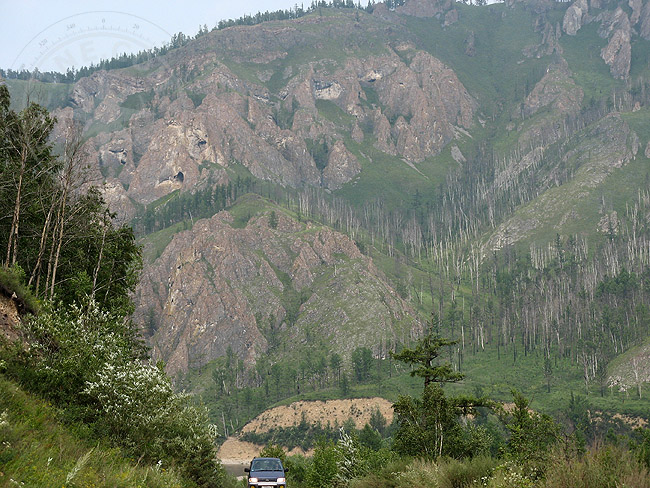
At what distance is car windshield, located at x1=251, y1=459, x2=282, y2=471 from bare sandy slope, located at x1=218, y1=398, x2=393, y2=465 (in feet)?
403

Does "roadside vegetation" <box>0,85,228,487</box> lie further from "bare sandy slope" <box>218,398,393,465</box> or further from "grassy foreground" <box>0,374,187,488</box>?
"bare sandy slope" <box>218,398,393,465</box>

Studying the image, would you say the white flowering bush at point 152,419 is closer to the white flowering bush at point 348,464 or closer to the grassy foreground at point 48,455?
the grassy foreground at point 48,455

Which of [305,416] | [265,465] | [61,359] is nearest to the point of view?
[61,359]

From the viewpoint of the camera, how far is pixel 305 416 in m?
153

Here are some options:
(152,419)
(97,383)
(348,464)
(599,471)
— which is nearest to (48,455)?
(97,383)

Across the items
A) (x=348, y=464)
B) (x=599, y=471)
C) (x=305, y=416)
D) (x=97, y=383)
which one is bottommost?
(x=305, y=416)

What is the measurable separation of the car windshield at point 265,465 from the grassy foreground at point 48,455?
8.48 m

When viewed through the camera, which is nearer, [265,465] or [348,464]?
[265,465]

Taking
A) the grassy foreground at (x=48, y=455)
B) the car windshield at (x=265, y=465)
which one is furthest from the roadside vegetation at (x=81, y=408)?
the car windshield at (x=265, y=465)

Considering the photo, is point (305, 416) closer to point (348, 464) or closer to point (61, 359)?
point (348, 464)

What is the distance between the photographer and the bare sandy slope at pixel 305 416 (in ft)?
480

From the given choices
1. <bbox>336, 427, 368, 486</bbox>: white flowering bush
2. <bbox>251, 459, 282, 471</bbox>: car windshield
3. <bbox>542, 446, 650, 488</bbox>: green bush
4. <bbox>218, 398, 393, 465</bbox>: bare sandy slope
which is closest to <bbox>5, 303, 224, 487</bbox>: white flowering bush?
<bbox>251, 459, 282, 471</bbox>: car windshield

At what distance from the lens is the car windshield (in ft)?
82.8

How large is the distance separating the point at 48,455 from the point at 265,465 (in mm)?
14650
